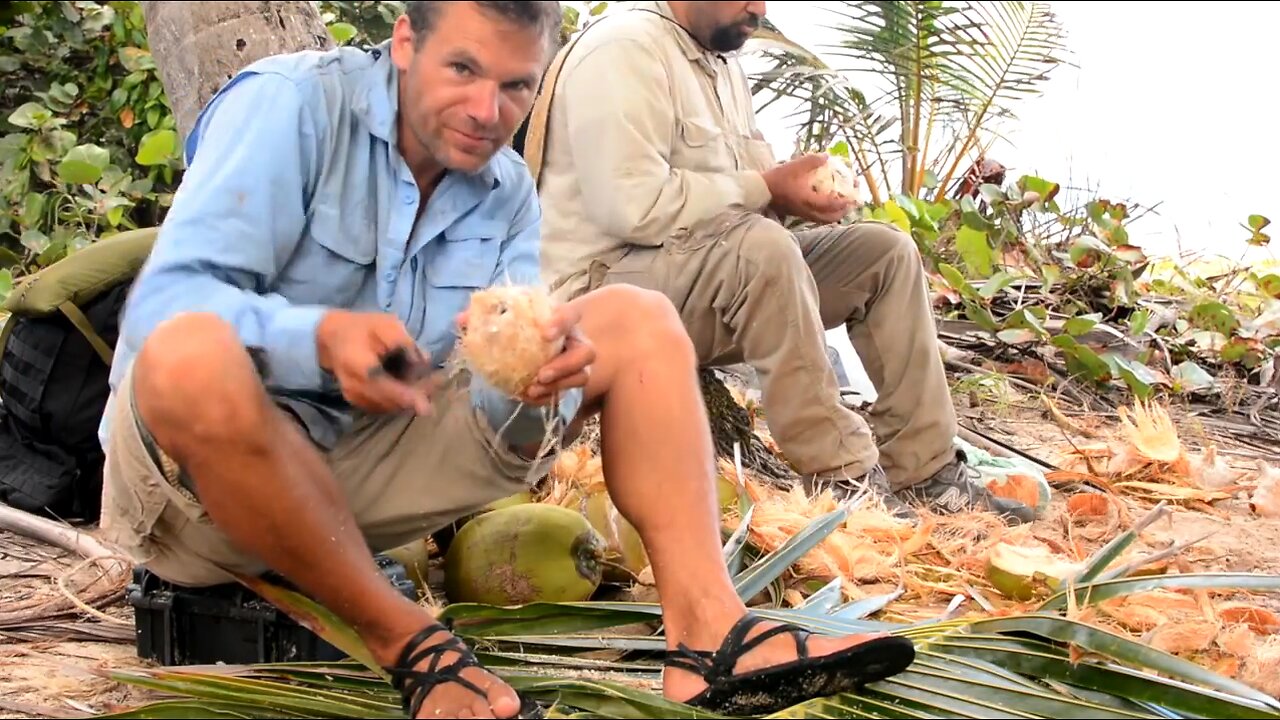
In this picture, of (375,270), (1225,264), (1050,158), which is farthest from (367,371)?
(1050,158)

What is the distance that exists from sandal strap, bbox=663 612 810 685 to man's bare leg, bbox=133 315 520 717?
280mm

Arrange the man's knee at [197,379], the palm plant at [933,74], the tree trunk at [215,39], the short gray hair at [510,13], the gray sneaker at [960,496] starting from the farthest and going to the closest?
the palm plant at [933,74] < the gray sneaker at [960,496] < the tree trunk at [215,39] < the short gray hair at [510,13] < the man's knee at [197,379]

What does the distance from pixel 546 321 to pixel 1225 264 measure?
494 cm

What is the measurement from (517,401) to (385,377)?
314 millimetres

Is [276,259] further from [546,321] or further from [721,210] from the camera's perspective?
[721,210]

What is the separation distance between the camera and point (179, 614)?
2.10 meters

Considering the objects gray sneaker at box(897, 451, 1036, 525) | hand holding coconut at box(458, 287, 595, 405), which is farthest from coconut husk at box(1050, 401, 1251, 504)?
hand holding coconut at box(458, 287, 595, 405)

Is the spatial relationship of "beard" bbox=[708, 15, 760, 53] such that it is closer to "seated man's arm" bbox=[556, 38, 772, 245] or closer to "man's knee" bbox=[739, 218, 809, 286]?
"seated man's arm" bbox=[556, 38, 772, 245]

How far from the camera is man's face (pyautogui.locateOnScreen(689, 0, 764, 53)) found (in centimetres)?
328

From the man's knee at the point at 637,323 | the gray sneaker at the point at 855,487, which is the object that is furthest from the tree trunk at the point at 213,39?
the gray sneaker at the point at 855,487

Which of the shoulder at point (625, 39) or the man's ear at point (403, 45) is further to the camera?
the shoulder at point (625, 39)

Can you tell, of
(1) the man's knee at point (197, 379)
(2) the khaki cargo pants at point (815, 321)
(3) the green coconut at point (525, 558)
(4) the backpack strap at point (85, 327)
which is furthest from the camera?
(2) the khaki cargo pants at point (815, 321)

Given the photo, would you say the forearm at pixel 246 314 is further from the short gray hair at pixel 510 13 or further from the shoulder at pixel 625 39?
the shoulder at pixel 625 39

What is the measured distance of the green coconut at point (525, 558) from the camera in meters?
2.36
